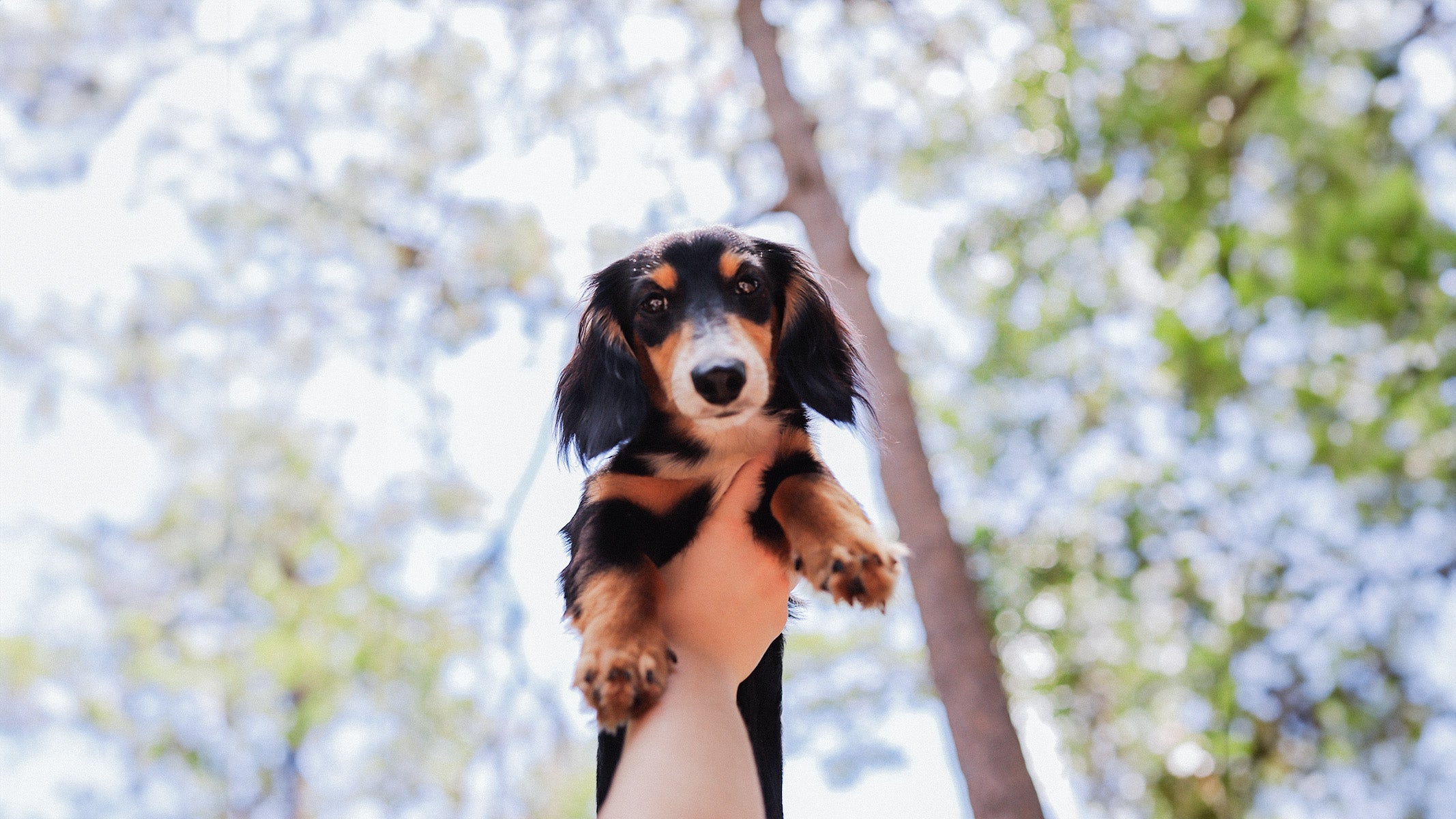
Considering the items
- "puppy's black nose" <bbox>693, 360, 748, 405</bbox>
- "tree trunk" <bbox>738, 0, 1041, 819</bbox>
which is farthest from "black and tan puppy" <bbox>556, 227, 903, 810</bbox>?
"tree trunk" <bbox>738, 0, 1041, 819</bbox>

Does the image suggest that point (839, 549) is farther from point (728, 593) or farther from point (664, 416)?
point (664, 416)

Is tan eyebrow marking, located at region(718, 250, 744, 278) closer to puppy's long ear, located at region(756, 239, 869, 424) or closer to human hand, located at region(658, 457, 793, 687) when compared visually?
puppy's long ear, located at region(756, 239, 869, 424)

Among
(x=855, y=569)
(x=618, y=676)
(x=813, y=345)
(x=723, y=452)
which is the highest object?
(x=813, y=345)

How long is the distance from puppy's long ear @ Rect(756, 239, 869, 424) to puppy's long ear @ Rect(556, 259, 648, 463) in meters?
0.38

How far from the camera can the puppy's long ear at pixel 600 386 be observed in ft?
7.26

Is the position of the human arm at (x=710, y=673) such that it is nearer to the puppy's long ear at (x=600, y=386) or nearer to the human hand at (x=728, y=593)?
the human hand at (x=728, y=593)

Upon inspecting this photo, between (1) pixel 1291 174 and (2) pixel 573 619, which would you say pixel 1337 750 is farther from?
(2) pixel 573 619

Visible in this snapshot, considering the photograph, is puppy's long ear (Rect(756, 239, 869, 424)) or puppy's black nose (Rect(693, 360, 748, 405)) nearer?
puppy's black nose (Rect(693, 360, 748, 405))

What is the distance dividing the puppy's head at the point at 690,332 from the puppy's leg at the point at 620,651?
44cm

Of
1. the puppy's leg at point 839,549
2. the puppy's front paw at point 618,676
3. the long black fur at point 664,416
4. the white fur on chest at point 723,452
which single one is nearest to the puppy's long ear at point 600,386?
the long black fur at point 664,416

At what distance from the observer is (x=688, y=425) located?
228 centimetres

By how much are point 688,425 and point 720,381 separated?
1.44 feet

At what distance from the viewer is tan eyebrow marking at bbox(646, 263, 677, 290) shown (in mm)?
2246

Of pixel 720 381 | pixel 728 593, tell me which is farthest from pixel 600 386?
pixel 728 593
